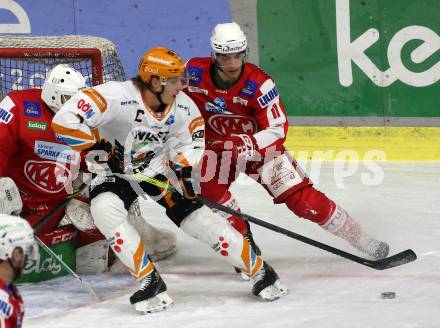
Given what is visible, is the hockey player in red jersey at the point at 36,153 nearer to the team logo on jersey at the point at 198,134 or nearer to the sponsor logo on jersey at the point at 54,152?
the sponsor logo on jersey at the point at 54,152

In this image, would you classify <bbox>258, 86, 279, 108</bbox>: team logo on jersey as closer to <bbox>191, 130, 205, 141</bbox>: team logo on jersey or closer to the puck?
<bbox>191, 130, 205, 141</bbox>: team logo on jersey

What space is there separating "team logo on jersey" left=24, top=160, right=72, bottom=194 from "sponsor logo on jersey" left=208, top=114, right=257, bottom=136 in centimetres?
74

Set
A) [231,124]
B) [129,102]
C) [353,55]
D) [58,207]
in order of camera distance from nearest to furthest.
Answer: [129,102] < [58,207] < [231,124] < [353,55]

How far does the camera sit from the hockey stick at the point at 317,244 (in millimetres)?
5105

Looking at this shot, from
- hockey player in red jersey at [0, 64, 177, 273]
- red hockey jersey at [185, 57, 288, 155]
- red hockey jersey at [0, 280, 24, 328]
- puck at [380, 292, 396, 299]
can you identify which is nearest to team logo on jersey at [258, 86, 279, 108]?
red hockey jersey at [185, 57, 288, 155]

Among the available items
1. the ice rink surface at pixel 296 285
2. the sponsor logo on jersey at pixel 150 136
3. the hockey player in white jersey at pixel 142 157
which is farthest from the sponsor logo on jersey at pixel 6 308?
the sponsor logo on jersey at pixel 150 136

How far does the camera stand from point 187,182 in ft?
16.5

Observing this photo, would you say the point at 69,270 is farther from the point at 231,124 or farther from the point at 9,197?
the point at 231,124

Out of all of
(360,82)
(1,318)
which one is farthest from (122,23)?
(1,318)

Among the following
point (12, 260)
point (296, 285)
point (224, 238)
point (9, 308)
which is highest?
point (12, 260)

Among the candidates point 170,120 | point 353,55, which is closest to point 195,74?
point 170,120

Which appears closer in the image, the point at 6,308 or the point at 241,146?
the point at 6,308

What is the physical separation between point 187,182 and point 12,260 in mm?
1692

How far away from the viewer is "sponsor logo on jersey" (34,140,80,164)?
532 centimetres
